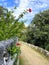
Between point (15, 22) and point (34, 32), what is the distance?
20.4 m

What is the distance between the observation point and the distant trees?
28281mm

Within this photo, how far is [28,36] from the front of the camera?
98.1 ft

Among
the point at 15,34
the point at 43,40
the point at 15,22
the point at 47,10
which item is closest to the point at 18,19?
the point at 15,22

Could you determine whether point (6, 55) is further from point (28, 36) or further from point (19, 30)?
point (28, 36)

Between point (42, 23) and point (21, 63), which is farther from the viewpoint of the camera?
point (42, 23)

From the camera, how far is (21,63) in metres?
14.5

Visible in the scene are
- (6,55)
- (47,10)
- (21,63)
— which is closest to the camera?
(6,55)

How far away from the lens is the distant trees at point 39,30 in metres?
28.3

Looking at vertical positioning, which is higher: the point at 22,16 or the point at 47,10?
the point at 22,16

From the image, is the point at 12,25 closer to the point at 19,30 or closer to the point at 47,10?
the point at 19,30

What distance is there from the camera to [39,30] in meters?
29.0

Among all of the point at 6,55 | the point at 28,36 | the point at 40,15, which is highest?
the point at 6,55

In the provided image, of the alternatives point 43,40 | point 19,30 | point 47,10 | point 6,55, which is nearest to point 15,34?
point 19,30

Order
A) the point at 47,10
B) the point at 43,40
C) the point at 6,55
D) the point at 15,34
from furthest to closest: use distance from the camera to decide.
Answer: the point at 47,10 < the point at 43,40 < the point at 15,34 < the point at 6,55
